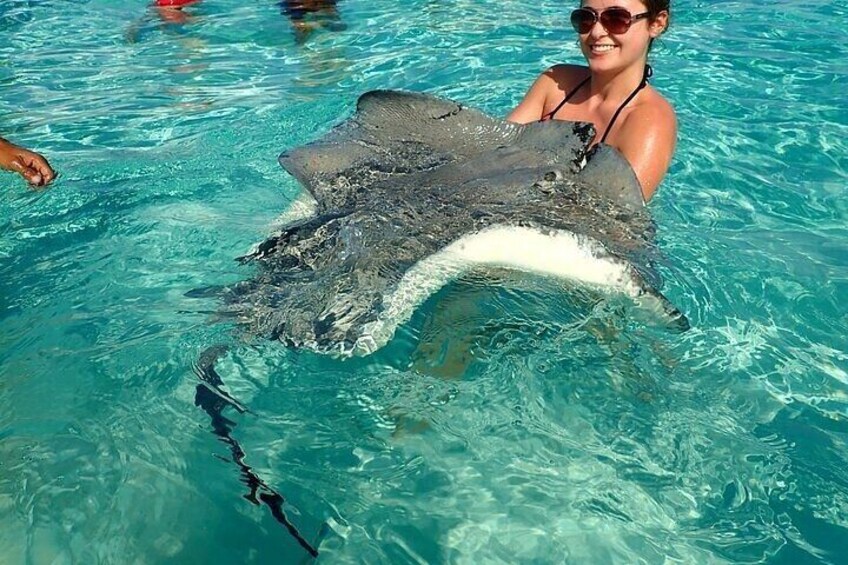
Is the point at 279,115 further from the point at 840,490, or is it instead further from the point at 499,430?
the point at 840,490

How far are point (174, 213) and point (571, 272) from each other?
304 cm

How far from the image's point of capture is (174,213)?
5.17 meters

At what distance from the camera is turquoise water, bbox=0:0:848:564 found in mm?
2812

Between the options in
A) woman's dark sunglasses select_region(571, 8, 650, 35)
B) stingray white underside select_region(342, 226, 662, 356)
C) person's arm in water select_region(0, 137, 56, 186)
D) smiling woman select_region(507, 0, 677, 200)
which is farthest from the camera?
person's arm in water select_region(0, 137, 56, 186)

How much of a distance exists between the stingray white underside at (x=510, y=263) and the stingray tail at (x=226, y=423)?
572 mm

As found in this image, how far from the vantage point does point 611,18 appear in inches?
161

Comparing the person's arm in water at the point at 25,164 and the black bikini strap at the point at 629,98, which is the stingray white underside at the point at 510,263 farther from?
the person's arm in water at the point at 25,164

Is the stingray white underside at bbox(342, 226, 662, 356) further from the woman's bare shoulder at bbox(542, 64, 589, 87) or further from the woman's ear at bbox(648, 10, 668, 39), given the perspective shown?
the woman's bare shoulder at bbox(542, 64, 589, 87)

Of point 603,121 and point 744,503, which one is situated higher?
point 603,121

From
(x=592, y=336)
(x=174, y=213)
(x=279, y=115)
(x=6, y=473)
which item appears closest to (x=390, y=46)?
(x=279, y=115)

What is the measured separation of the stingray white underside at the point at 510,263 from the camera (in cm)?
312

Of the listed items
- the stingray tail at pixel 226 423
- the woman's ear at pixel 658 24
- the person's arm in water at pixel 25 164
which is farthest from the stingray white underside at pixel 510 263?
the person's arm in water at pixel 25 164

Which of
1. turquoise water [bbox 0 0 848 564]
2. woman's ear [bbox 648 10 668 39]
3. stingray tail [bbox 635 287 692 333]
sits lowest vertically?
turquoise water [bbox 0 0 848 564]

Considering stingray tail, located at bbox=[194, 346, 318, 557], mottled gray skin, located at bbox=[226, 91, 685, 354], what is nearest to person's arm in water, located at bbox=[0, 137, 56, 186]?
mottled gray skin, located at bbox=[226, 91, 685, 354]
